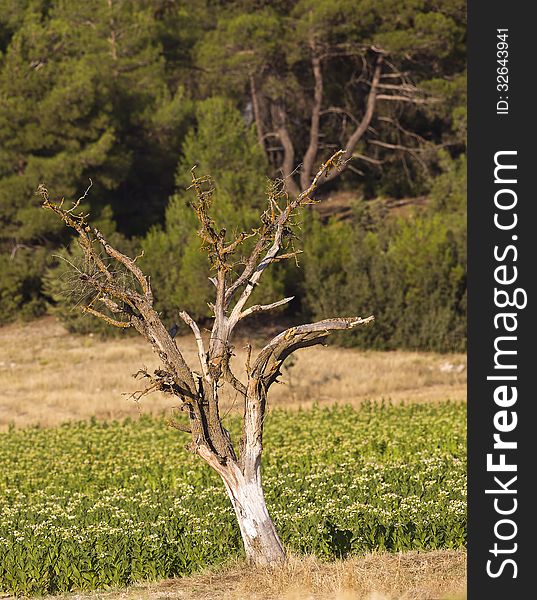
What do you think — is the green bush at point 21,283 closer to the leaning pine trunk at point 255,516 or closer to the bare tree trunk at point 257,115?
the bare tree trunk at point 257,115

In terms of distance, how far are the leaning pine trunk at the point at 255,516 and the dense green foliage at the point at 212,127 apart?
23610 mm

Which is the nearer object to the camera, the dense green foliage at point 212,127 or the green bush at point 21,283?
the dense green foliage at point 212,127

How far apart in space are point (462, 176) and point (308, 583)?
107ft

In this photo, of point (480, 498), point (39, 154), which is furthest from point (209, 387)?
point (39, 154)

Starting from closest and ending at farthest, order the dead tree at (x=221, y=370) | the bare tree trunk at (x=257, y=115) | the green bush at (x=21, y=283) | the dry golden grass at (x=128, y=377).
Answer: the dead tree at (x=221, y=370)
the dry golden grass at (x=128, y=377)
the green bush at (x=21, y=283)
the bare tree trunk at (x=257, y=115)

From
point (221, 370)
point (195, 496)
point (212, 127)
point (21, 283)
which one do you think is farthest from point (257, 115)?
point (221, 370)

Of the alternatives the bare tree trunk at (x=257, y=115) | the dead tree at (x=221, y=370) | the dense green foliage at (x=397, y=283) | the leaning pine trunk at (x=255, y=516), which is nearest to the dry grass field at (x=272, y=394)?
the leaning pine trunk at (x=255, y=516)

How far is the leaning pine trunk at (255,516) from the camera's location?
9.43 meters

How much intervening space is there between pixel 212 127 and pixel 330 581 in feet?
96.7

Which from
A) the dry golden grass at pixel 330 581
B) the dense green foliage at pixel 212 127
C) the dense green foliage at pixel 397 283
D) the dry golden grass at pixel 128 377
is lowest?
the dry golden grass at pixel 330 581

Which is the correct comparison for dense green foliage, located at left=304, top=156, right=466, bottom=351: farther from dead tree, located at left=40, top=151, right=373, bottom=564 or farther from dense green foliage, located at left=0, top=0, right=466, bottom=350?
dead tree, located at left=40, top=151, right=373, bottom=564

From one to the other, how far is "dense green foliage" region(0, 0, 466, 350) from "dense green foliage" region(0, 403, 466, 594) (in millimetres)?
12674

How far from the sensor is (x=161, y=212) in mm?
40812

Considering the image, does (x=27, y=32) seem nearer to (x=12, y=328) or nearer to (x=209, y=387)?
(x=12, y=328)
